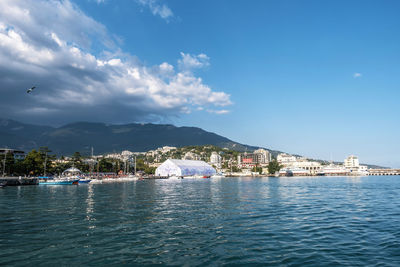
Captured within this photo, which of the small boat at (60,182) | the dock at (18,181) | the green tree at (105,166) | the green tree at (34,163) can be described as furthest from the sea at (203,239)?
the green tree at (105,166)

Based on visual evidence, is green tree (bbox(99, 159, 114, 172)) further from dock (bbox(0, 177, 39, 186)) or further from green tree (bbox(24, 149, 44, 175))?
dock (bbox(0, 177, 39, 186))

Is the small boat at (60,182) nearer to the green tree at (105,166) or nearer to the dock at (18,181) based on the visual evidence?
the dock at (18,181)

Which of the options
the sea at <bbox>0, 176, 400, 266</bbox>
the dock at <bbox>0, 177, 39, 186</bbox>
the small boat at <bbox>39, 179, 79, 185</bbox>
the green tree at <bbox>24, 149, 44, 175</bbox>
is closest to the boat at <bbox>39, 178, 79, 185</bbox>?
the small boat at <bbox>39, 179, 79, 185</bbox>

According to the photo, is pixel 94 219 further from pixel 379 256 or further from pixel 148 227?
pixel 379 256

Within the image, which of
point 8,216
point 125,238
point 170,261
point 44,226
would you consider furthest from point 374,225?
point 8,216

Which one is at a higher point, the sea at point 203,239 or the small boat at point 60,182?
the sea at point 203,239

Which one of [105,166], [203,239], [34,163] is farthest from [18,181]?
[203,239]

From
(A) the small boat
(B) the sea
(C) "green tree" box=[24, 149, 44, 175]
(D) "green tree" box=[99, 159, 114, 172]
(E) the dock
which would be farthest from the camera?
(D) "green tree" box=[99, 159, 114, 172]

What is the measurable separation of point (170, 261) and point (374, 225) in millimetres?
16465

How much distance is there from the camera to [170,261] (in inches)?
488

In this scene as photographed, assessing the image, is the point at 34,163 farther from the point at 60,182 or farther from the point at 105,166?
the point at 105,166

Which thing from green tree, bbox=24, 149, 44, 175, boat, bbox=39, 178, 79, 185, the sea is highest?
green tree, bbox=24, 149, 44, 175

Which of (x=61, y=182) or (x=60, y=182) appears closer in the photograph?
(x=60, y=182)

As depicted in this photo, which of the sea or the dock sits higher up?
the sea
